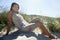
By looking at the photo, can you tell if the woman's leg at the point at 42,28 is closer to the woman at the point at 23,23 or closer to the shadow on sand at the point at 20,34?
the woman at the point at 23,23

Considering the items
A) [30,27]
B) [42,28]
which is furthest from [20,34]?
[42,28]

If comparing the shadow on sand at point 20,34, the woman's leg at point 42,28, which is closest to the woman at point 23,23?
the woman's leg at point 42,28

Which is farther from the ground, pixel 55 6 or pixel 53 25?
pixel 55 6

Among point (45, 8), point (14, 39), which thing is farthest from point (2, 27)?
point (14, 39)

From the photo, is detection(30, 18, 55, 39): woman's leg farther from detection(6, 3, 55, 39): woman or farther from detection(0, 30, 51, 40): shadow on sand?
detection(0, 30, 51, 40): shadow on sand

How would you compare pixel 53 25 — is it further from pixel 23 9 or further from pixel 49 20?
pixel 23 9

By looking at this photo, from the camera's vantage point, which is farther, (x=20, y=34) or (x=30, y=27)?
(x=30, y=27)

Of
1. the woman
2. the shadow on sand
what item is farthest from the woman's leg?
the shadow on sand

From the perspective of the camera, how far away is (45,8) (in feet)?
19.9

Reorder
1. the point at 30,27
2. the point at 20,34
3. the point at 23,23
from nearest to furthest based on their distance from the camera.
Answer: the point at 20,34
the point at 30,27
the point at 23,23

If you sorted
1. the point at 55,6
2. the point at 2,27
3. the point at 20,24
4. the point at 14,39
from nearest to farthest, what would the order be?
1. the point at 14,39
2. the point at 20,24
3. the point at 2,27
4. the point at 55,6

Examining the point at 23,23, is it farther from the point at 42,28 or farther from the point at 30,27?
the point at 42,28

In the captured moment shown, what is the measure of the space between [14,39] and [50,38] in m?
0.75

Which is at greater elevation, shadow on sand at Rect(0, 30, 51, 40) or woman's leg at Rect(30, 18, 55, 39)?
woman's leg at Rect(30, 18, 55, 39)
